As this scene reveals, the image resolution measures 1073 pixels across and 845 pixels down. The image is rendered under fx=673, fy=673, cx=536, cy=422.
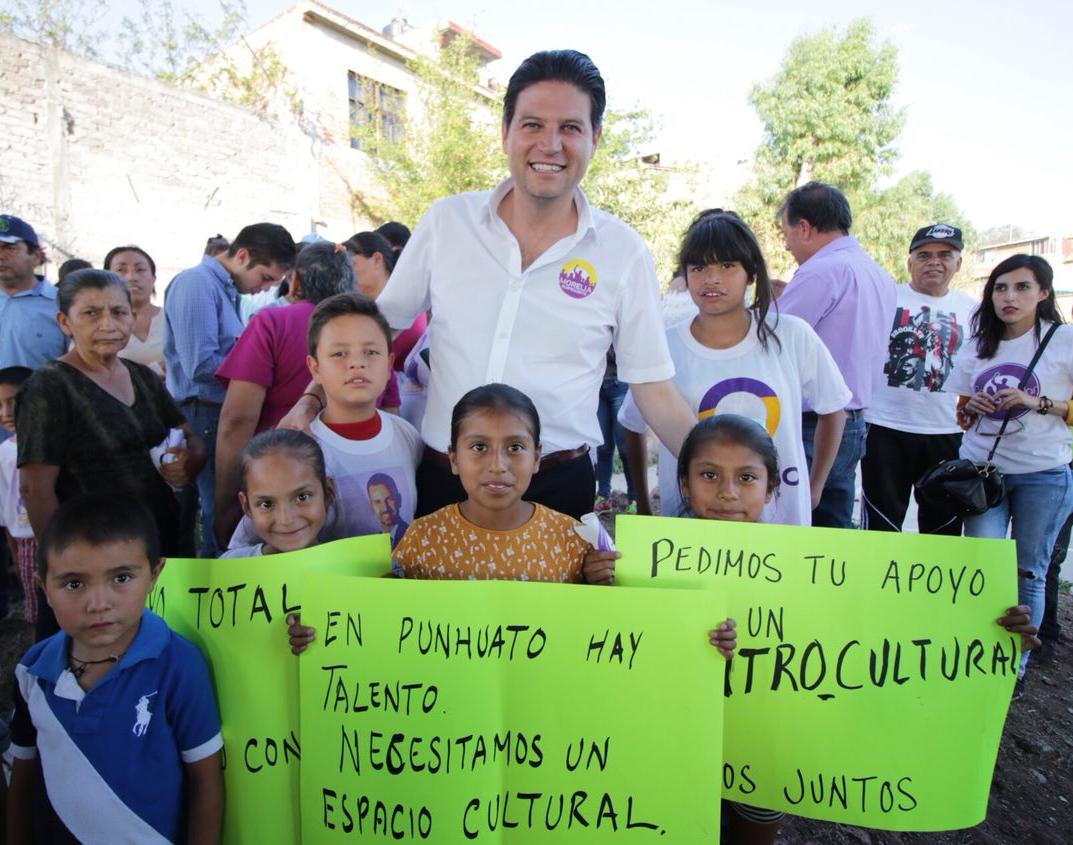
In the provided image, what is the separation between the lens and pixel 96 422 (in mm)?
2219

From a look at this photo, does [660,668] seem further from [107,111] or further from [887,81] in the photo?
[887,81]

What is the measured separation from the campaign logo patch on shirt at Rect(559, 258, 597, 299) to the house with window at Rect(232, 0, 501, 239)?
11906mm

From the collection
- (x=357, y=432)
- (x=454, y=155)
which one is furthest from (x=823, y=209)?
(x=454, y=155)

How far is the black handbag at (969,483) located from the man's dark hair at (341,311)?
2.61 metres

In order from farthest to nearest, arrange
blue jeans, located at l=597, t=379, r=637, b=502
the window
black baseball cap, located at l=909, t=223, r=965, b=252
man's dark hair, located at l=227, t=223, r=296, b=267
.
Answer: the window < blue jeans, located at l=597, t=379, r=637, b=502 < man's dark hair, located at l=227, t=223, r=296, b=267 < black baseball cap, located at l=909, t=223, r=965, b=252

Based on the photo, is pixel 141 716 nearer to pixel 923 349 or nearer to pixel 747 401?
pixel 747 401

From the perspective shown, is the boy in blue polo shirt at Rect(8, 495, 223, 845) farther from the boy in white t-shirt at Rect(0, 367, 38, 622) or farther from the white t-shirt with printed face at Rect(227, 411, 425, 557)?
the boy in white t-shirt at Rect(0, 367, 38, 622)

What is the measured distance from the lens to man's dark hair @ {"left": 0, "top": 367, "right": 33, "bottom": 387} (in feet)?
10.4

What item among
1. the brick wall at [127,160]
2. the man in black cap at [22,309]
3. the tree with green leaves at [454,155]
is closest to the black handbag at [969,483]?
the man in black cap at [22,309]

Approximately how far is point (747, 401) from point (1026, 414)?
184cm

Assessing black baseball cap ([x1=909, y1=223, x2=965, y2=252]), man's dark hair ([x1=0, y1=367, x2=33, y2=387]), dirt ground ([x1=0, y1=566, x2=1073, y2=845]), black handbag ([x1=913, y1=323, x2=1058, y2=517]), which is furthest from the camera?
black baseball cap ([x1=909, y1=223, x2=965, y2=252])

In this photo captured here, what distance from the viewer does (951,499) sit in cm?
311

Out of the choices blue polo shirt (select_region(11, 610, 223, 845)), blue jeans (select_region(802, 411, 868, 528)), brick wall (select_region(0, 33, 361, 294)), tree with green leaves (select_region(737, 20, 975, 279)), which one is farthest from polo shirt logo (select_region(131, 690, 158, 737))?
tree with green leaves (select_region(737, 20, 975, 279))

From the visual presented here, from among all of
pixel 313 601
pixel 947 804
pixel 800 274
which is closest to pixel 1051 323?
pixel 800 274
